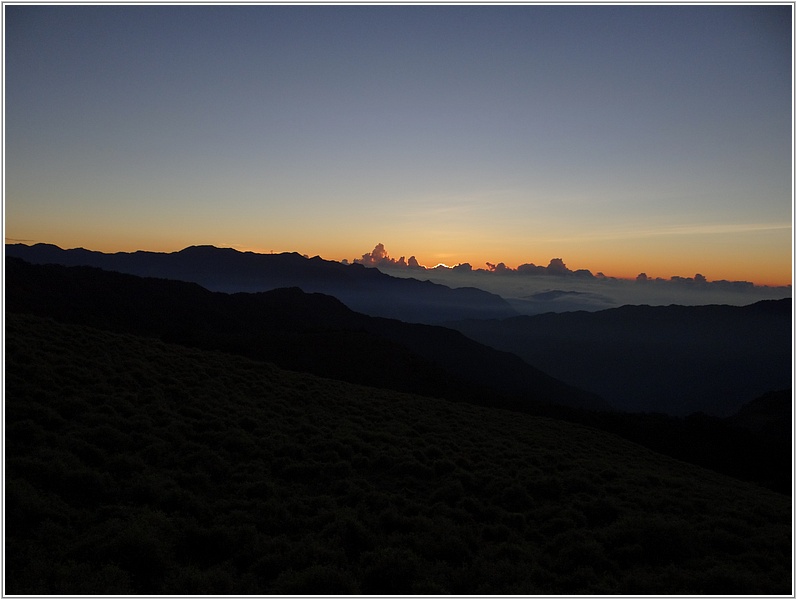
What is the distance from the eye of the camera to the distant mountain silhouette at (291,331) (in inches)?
2253

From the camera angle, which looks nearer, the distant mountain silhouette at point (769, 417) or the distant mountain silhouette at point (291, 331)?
the distant mountain silhouette at point (291, 331)

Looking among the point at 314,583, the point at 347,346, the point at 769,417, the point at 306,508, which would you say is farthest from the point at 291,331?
the point at 769,417

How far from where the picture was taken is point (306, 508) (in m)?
8.39

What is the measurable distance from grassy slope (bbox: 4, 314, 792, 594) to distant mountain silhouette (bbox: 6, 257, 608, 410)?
3895 cm

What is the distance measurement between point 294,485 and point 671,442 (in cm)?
4470

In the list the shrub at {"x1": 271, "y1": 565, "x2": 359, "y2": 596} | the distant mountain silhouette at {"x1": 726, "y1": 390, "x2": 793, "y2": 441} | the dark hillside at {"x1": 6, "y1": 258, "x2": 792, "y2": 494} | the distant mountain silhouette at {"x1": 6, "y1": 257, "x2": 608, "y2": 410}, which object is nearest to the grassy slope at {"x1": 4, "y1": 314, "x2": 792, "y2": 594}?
the shrub at {"x1": 271, "y1": 565, "x2": 359, "y2": 596}

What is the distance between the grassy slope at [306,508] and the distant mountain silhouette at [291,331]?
39.0m

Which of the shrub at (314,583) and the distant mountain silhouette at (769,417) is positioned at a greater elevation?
the shrub at (314,583)

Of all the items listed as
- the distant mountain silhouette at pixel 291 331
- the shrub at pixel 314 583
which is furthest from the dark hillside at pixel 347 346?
the shrub at pixel 314 583

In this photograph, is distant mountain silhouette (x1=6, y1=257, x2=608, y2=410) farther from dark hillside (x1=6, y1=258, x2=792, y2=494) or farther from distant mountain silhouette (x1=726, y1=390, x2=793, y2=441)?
distant mountain silhouette (x1=726, y1=390, x2=793, y2=441)

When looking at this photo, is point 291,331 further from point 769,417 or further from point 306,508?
point 769,417

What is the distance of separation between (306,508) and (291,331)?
274ft

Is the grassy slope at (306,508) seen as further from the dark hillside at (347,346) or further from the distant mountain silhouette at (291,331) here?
the distant mountain silhouette at (291,331)

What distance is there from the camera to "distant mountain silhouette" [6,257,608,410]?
57219mm
